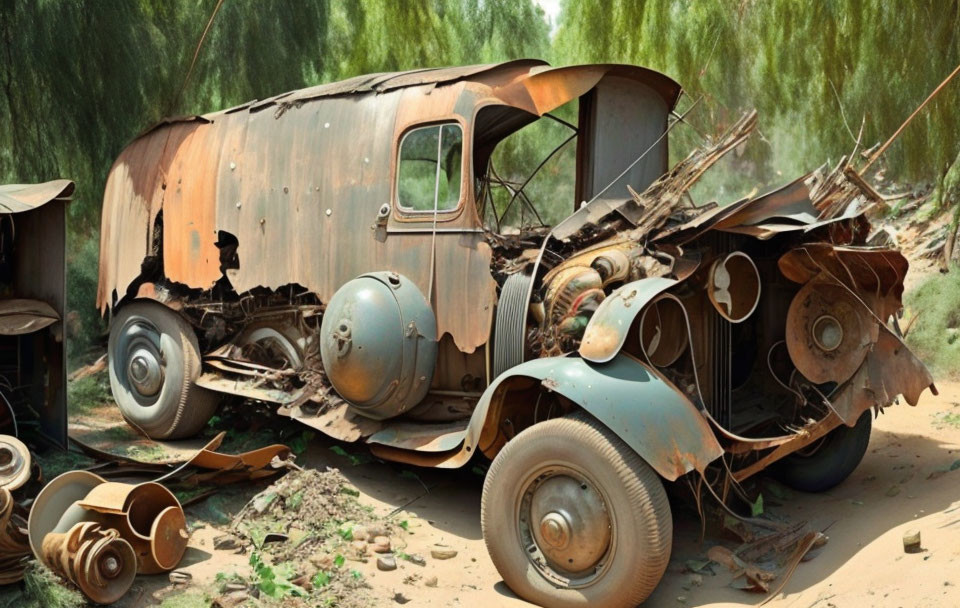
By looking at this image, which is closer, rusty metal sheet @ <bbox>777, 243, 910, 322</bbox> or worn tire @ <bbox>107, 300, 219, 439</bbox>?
rusty metal sheet @ <bbox>777, 243, 910, 322</bbox>

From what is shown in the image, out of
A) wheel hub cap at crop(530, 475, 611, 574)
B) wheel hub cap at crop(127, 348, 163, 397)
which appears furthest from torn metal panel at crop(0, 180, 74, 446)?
wheel hub cap at crop(530, 475, 611, 574)

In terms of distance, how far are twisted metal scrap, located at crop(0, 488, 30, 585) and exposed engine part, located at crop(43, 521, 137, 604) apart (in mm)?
150

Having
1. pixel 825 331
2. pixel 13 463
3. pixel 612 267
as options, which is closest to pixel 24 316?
pixel 13 463

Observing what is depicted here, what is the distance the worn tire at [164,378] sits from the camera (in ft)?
27.0

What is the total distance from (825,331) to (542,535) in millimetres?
2201

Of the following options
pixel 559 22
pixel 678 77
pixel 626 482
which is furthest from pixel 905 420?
pixel 559 22

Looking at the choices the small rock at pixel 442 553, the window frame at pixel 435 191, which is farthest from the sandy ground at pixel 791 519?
the window frame at pixel 435 191

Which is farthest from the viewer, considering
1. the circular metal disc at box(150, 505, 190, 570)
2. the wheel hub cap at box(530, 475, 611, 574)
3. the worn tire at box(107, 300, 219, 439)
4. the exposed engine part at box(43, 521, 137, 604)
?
the worn tire at box(107, 300, 219, 439)

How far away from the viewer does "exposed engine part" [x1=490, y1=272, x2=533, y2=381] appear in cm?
620

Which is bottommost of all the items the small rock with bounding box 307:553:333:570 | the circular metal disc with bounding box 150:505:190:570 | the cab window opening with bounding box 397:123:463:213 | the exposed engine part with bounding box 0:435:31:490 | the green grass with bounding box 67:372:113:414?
the green grass with bounding box 67:372:113:414

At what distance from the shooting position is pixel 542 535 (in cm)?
539

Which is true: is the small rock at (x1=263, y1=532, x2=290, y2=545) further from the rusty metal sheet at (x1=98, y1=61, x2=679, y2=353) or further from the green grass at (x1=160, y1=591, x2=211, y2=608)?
the rusty metal sheet at (x1=98, y1=61, x2=679, y2=353)

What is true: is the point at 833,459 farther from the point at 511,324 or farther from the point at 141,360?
the point at 141,360

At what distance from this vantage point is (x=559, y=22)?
14375 mm
